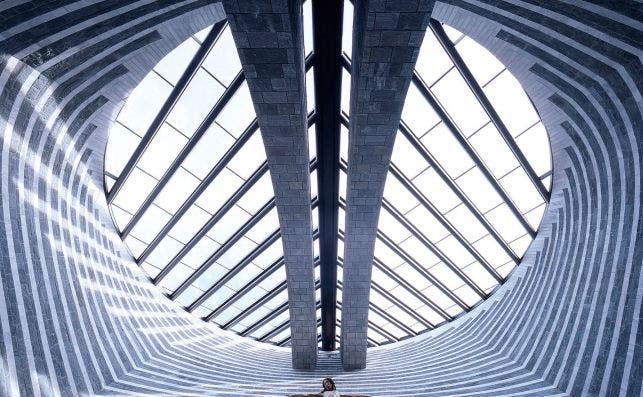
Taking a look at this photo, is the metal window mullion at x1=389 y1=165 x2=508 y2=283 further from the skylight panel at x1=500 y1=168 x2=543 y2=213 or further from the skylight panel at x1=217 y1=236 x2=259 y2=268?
the skylight panel at x1=217 y1=236 x2=259 y2=268

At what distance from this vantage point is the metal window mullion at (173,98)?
27.9ft

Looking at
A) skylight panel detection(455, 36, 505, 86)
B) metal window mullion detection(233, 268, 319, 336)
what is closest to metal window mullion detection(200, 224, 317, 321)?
metal window mullion detection(233, 268, 319, 336)

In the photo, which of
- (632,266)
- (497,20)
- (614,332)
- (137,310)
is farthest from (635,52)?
(137,310)

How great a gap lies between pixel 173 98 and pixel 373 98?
17.8 ft

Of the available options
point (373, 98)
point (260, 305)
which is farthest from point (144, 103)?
point (260, 305)

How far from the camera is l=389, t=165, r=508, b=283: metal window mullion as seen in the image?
1177 cm

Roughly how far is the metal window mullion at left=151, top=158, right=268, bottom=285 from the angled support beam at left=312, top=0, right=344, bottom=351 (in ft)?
6.84

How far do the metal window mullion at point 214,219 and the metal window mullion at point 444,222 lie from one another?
4.47m

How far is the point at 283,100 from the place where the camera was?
8.26 meters

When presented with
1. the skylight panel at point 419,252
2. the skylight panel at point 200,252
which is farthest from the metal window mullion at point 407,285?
the skylight panel at point 200,252

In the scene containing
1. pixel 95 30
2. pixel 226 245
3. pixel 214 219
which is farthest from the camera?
pixel 226 245

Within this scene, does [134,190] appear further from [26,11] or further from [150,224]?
[26,11]

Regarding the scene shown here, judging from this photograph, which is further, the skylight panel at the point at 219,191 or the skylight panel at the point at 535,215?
the skylight panel at the point at 535,215

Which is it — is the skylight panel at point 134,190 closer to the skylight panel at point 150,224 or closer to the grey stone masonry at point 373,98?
the skylight panel at point 150,224
